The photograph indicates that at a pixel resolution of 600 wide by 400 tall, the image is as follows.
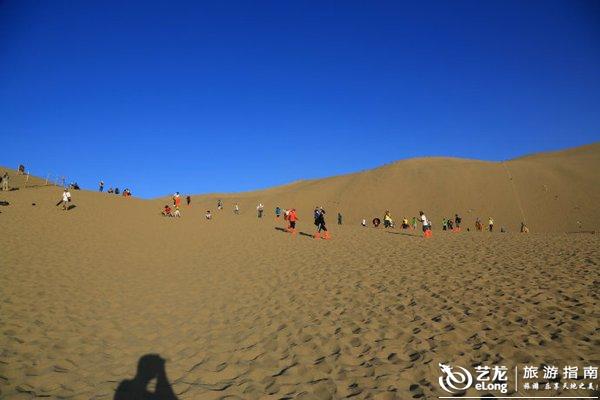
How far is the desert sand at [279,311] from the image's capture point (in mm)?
6680

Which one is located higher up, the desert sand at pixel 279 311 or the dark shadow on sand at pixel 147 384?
the desert sand at pixel 279 311

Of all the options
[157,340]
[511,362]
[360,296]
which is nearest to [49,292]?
[157,340]

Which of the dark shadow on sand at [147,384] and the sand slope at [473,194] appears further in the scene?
the sand slope at [473,194]

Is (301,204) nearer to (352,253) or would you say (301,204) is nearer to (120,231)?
(120,231)

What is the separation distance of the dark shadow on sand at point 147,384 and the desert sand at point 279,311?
0.52 feet

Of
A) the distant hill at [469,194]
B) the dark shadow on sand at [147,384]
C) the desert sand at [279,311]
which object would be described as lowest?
the dark shadow on sand at [147,384]

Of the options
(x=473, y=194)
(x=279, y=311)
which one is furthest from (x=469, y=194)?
(x=279, y=311)

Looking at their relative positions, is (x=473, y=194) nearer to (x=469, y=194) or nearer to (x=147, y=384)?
(x=469, y=194)

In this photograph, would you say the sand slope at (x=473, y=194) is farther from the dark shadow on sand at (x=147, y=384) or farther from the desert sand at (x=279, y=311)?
the dark shadow on sand at (x=147, y=384)

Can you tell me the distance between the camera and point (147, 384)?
697 cm

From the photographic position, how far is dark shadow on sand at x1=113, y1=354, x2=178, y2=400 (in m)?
6.54

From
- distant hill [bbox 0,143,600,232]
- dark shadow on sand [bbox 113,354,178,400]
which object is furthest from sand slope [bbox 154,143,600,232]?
dark shadow on sand [bbox 113,354,178,400]

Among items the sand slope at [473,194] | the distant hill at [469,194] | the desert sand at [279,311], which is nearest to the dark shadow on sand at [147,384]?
the desert sand at [279,311]

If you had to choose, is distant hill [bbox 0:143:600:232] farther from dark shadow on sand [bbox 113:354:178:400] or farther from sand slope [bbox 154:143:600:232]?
dark shadow on sand [bbox 113:354:178:400]
